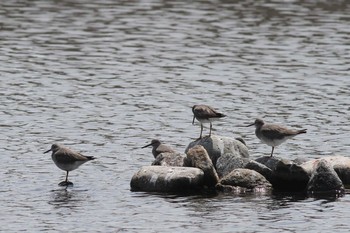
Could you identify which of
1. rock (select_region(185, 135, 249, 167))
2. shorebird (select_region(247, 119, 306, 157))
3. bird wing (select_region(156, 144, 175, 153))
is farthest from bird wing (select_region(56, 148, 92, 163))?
shorebird (select_region(247, 119, 306, 157))

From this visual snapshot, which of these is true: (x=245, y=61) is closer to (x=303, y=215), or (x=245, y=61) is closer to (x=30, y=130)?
(x=30, y=130)

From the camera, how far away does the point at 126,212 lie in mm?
22969

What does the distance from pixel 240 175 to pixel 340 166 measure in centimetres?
259

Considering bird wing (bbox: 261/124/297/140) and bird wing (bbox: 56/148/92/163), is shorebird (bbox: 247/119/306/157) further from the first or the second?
bird wing (bbox: 56/148/92/163)

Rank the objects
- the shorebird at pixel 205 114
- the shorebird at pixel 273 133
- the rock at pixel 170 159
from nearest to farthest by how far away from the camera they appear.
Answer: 1. the rock at pixel 170 159
2. the shorebird at pixel 273 133
3. the shorebird at pixel 205 114

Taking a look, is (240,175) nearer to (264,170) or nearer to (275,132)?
(264,170)

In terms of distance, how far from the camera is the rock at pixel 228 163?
25.6m

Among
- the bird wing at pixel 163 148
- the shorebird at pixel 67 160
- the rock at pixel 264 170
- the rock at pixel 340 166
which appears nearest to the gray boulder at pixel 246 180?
the rock at pixel 264 170

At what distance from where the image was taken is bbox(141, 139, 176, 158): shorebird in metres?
27.4

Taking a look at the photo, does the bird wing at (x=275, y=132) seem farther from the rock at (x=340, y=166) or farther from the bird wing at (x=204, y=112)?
the bird wing at (x=204, y=112)

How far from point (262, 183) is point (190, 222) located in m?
3.37

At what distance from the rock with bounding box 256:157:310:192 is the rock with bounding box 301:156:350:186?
0.34 metres

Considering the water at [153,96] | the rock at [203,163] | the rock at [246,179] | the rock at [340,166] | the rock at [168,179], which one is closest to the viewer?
the water at [153,96]

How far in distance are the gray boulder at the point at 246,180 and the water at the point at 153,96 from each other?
49cm
